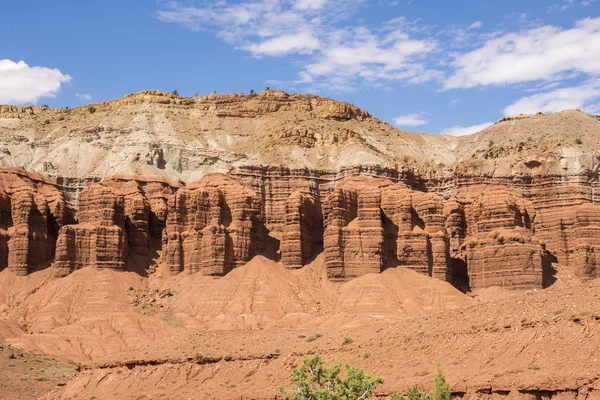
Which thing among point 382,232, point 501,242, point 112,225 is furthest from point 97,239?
point 501,242

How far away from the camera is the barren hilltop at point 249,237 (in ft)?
269

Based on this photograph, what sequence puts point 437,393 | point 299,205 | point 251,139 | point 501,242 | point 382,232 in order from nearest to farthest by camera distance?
point 437,393
point 382,232
point 501,242
point 299,205
point 251,139

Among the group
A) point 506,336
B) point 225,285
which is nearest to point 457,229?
point 225,285

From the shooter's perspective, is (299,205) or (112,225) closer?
(299,205)

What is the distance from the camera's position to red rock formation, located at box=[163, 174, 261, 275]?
306ft

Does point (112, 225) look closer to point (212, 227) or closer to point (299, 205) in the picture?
point (212, 227)

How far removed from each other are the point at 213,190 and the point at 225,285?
406 inches

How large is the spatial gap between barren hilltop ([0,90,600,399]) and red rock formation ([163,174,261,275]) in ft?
0.61

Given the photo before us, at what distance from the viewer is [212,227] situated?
307 feet

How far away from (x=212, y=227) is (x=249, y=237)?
3.46 m

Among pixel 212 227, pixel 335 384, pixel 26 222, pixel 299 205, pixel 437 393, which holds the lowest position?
pixel 437 393

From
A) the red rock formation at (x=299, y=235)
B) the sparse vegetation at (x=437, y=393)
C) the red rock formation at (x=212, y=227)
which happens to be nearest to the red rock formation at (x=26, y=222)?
the red rock formation at (x=212, y=227)

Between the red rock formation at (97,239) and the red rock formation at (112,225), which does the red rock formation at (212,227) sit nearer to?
the red rock formation at (112,225)

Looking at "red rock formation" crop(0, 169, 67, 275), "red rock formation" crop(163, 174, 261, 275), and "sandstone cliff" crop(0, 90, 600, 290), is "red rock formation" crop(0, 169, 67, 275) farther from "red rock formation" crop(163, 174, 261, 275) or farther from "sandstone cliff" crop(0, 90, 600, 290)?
"red rock formation" crop(163, 174, 261, 275)
